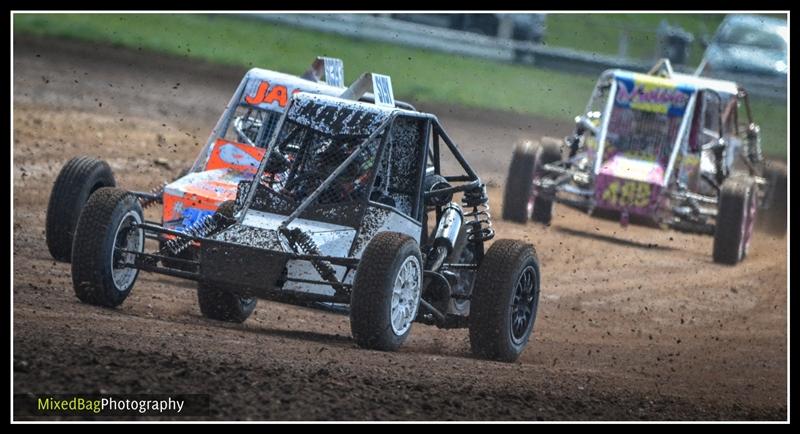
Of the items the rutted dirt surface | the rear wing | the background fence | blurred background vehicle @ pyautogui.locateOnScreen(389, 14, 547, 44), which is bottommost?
the rutted dirt surface

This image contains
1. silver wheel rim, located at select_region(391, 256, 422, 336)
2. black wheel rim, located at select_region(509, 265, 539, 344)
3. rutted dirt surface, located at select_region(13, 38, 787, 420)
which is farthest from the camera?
black wheel rim, located at select_region(509, 265, 539, 344)

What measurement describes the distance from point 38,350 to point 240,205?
7.42 ft

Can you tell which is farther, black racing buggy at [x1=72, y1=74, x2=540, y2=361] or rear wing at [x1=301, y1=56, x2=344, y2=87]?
rear wing at [x1=301, y1=56, x2=344, y2=87]

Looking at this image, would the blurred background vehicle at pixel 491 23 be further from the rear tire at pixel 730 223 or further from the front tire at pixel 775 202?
the rear tire at pixel 730 223

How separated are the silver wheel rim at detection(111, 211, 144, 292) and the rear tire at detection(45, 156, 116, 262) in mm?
1389

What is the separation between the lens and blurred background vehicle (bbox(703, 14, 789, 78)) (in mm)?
25094

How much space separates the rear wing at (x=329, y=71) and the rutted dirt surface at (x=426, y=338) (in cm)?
206

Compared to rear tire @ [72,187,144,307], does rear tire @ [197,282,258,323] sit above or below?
below

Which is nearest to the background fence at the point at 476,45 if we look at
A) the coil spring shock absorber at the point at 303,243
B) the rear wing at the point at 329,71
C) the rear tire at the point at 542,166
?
the rear tire at the point at 542,166

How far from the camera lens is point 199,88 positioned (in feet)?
71.4

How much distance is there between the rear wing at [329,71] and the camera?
1123 centimetres

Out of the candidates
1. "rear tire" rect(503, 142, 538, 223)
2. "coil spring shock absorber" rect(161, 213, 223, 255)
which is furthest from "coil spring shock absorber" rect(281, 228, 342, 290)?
"rear tire" rect(503, 142, 538, 223)

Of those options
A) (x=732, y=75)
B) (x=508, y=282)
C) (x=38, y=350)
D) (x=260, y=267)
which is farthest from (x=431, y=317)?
(x=732, y=75)

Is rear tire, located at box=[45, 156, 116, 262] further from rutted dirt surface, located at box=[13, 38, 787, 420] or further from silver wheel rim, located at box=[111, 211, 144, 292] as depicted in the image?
silver wheel rim, located at box=[111, 211, 144, 292]
